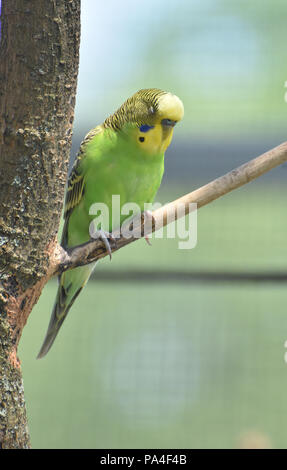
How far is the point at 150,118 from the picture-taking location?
105cm

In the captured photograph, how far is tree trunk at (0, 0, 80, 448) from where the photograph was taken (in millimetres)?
731

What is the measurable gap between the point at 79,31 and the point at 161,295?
1615 millimetres

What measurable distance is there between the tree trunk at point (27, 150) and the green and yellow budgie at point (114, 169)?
0.30m

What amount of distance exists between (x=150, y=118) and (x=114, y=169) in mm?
145

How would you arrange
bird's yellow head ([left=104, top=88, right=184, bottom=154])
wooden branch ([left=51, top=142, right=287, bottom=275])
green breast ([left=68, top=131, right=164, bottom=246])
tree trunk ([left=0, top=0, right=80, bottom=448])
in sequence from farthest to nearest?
green breast ([left=68, top=131, right=164, bottom=246]) < bird's yellow head ([left=104, top=88, right=184, bottom=154]) < wooden branch ([left=51, top=142, right=287, bottom=275]) < tree trunk ([left=0, top=0, right=80, bottom=448])

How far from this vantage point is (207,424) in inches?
87.8

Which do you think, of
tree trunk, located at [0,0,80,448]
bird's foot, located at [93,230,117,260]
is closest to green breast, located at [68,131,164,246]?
bird's foot, located at [93,230,117,260]

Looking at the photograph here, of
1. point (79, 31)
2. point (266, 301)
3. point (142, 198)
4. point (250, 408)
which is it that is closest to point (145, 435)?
point (250, 408)

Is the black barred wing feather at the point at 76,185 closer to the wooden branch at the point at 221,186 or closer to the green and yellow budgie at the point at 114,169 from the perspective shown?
the green and yellow budgie at the point at 114,169

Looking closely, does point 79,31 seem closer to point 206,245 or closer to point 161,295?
point 206,245

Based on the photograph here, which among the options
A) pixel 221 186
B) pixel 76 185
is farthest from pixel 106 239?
pixel 76 185

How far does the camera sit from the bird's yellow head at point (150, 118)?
1.00 metres

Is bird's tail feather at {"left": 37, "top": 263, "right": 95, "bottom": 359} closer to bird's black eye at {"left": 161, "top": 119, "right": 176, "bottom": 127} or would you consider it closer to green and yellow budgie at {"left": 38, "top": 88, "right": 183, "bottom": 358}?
green and yellow budgie at {"left": 38, "top": 88, "right": 183, "bottom": 358}

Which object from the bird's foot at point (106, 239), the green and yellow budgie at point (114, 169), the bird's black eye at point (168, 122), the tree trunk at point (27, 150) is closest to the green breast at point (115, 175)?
the green and yellow budgie at point (114, 169)
